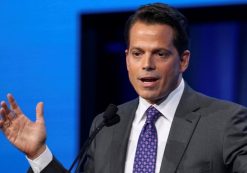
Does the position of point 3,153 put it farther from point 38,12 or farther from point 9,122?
point 9,122

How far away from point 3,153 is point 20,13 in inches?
32.5

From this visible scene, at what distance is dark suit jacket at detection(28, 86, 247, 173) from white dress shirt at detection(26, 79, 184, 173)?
0.06 feet

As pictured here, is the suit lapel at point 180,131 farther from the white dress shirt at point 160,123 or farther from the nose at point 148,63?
the nose at point 148,63

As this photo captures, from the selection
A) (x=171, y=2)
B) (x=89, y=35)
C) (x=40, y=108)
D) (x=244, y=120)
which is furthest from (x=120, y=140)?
(x=89, y=35)

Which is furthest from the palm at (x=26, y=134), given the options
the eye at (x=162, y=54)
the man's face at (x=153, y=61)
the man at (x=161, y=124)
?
the eye at (x=162, y=54)

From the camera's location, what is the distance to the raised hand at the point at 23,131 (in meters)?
1.87

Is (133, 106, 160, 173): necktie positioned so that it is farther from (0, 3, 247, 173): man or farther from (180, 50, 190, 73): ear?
(180, 50, 190, 73): ear

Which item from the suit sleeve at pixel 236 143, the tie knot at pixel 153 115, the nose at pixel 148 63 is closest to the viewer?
the suit sleeve at pixel 236 143

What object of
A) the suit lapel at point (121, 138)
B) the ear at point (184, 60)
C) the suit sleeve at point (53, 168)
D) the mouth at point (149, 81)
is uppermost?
the ear at point (184, 60)

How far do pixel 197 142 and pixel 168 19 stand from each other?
0.44 meters

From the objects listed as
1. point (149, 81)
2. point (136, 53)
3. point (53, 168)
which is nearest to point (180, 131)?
point (149, 81)

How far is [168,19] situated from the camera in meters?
1.93

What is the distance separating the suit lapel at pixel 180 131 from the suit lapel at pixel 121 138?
0.57 ft

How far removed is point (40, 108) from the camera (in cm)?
191
